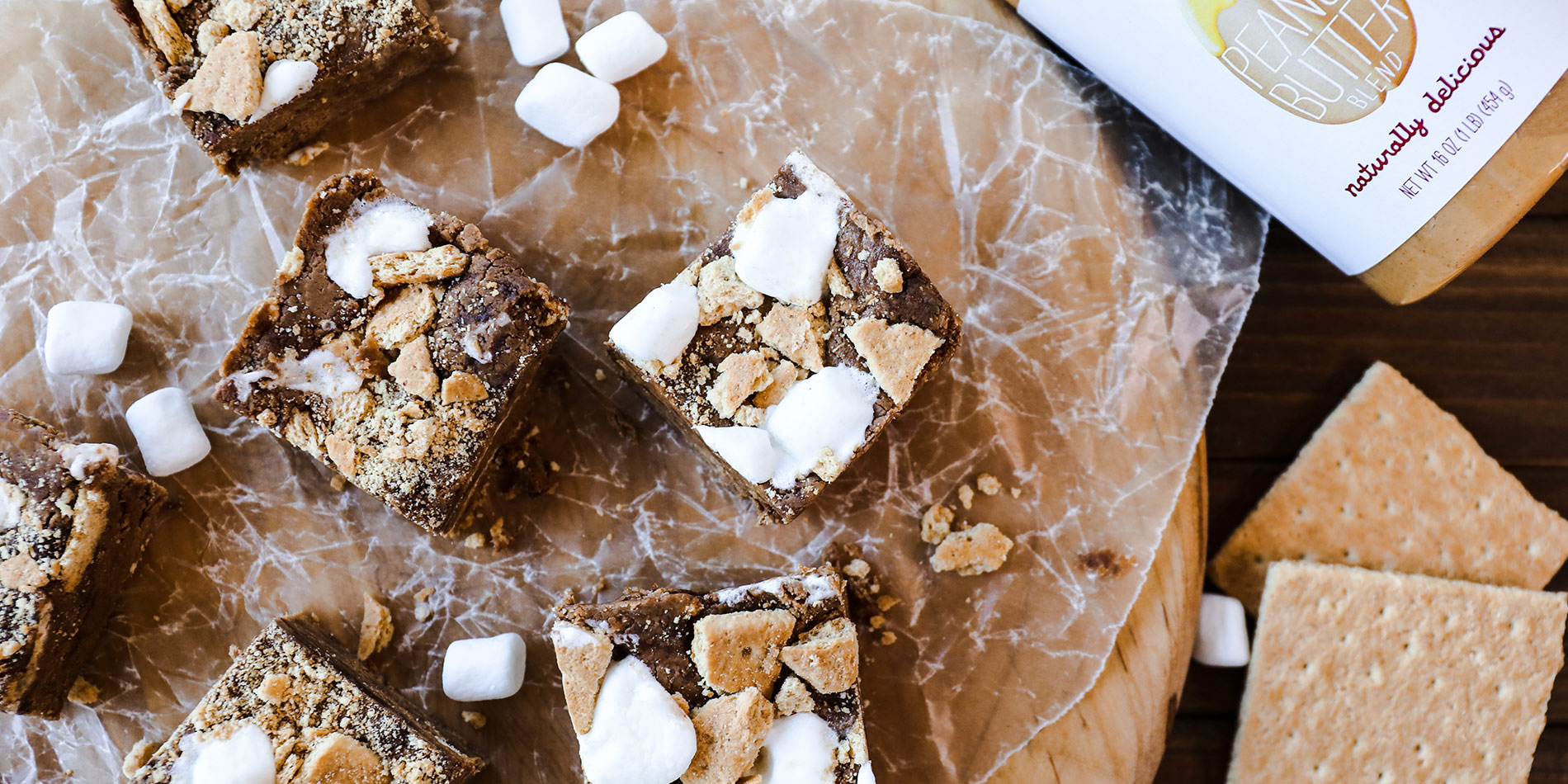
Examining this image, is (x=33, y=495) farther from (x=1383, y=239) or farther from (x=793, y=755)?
(x=1383, y=239)

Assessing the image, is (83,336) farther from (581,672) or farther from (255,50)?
(581,672)

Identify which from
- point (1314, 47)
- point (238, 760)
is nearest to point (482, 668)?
point (238, 760)

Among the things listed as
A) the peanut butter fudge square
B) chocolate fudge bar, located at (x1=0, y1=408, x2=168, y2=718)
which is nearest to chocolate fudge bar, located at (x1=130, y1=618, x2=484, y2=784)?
chocolate fudge bar, located at (x1=0, y1=408, x2=168, y2=718)

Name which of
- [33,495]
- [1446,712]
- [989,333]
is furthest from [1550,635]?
[33,495]

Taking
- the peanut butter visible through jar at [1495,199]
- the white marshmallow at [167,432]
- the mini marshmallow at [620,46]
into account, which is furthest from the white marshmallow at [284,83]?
the peanut butter visible through jar at [1495,199]

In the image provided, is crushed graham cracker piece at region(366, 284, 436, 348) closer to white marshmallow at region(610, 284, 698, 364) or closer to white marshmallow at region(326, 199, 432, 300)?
white marshmallow at region(326, 199, 432, 300)

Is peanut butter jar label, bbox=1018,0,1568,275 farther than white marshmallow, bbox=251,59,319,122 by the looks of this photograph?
No
